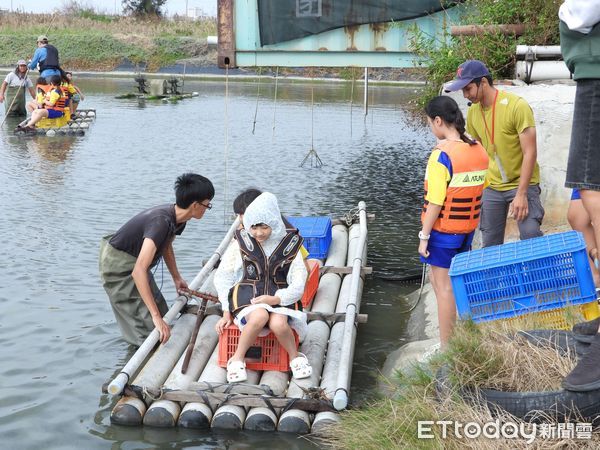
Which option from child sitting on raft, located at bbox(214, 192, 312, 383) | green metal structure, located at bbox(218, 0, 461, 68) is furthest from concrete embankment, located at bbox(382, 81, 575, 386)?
green metal structure, located at bbox(218, 0, 461, 68)

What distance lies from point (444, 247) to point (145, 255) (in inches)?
90.5

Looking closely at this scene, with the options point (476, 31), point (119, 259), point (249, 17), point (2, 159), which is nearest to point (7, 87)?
point (2, 159)

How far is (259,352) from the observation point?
6.38 m

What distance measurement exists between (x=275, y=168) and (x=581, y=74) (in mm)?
12803

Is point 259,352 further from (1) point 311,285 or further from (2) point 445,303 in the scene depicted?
(1) point 311,285

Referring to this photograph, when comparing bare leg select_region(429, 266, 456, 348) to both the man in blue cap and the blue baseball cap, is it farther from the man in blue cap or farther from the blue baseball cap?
the blue baseball cap

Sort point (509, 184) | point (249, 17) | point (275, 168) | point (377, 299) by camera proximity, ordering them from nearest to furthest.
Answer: point (509, 184), point (377, 299), point (249, 17), point (275, 168)

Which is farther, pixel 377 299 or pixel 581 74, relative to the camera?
pixel 377 299

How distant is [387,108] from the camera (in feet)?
96.6

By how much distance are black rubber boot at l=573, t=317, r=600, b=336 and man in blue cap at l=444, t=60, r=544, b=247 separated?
191cm

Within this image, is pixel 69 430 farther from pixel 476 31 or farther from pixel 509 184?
pixel 476 31

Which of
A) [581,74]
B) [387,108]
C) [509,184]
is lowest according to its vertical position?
[387,108]

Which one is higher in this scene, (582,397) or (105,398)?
(582,397)

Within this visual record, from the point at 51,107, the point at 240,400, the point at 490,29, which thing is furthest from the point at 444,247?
the point at 51,107
